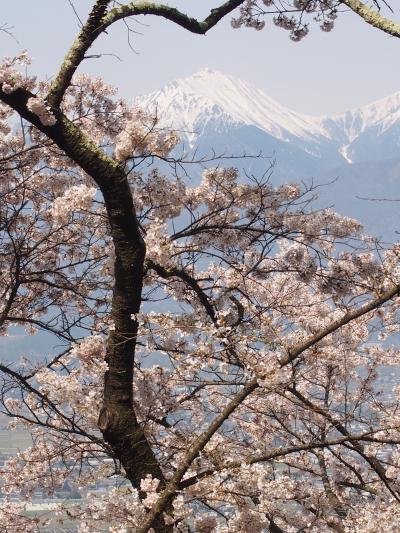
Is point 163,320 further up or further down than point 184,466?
further up

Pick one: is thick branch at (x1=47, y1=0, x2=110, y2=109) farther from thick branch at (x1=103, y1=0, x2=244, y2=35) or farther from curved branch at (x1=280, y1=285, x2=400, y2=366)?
curved branch at (x1=280, y1=285, x2=400, y2=366)

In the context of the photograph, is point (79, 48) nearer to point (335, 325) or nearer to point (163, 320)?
point (163, 320)

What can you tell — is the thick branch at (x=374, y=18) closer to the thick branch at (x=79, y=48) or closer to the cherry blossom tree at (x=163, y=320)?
the cherry blossom tree at (x=163, y=320)

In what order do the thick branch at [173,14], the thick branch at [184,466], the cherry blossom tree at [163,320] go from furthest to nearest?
the thick branch at [173,14] < the cherry blossom tree at [163,320] < the thick branch at [184,466]

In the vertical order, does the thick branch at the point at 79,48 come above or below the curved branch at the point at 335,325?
above

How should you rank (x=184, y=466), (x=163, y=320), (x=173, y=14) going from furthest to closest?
(x=173, y=14), (x=163, y=320), (x=184, y=466)

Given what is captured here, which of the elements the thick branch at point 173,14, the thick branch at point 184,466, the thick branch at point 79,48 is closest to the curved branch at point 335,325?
the thick branch at point 184,466


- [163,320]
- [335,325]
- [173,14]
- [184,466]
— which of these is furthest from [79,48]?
[184,466]

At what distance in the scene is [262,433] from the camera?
1165 cm

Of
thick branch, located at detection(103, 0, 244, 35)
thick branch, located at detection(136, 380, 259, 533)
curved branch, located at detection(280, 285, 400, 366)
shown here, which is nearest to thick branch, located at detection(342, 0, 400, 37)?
thick branch, located at detection(103, 0, 244, 35)

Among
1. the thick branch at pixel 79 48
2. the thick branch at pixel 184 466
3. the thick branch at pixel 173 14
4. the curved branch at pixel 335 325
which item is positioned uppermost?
the thick branch at pixel 173 14

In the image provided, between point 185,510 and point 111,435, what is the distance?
78 cm

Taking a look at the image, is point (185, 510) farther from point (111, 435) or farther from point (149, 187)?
point (149, 187)

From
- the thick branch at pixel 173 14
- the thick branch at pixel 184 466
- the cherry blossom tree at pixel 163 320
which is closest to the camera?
the thick branch at pixel 184 466
